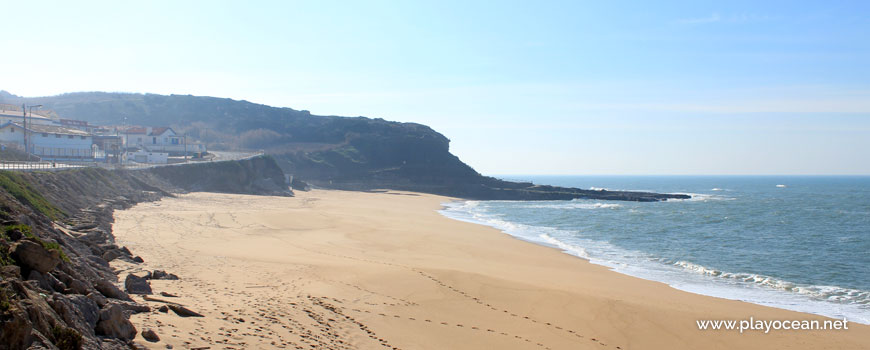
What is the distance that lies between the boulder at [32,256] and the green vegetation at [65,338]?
1699mm

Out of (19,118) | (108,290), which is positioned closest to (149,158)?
(19,118)

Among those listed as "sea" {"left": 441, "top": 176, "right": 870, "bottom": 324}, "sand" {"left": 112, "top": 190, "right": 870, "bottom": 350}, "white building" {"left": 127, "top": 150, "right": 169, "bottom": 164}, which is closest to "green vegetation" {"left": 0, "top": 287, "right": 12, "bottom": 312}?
"sand" {"left": 112, "top": 190, "right": 870, "bottom": 350}

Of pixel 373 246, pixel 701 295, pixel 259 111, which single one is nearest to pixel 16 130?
pixel 373 246

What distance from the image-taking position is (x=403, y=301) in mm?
12648

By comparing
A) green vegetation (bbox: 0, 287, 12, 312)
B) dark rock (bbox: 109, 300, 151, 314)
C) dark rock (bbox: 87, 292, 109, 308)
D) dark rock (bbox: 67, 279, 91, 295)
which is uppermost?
green vegetation (bbox: 0, 287, 12, 312)

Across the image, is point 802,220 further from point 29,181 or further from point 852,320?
point 29,181

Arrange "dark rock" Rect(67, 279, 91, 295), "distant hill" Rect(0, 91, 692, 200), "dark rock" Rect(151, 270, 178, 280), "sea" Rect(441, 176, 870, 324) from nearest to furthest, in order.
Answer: "dark rock" Rect(67, 279, 91, 295) → "dark rock" Rect(151, 270, 178, 280) → "sea" Rect(441, 176, 870, 324) → "distant hill" Rect(0, 91, 692, 200)

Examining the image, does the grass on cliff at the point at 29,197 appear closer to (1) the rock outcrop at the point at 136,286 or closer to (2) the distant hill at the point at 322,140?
(1) the rock outcrop at the point at 136,286

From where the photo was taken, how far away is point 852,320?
13.7 m

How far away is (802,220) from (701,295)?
32.4 meters

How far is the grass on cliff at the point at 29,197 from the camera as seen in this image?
14.1m

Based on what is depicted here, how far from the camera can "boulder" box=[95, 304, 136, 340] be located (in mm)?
6613

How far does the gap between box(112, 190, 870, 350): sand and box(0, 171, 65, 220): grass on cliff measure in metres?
1.89

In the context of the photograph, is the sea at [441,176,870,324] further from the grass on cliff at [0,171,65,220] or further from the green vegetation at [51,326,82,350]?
the grass on cliff at [0,171,65,220]
